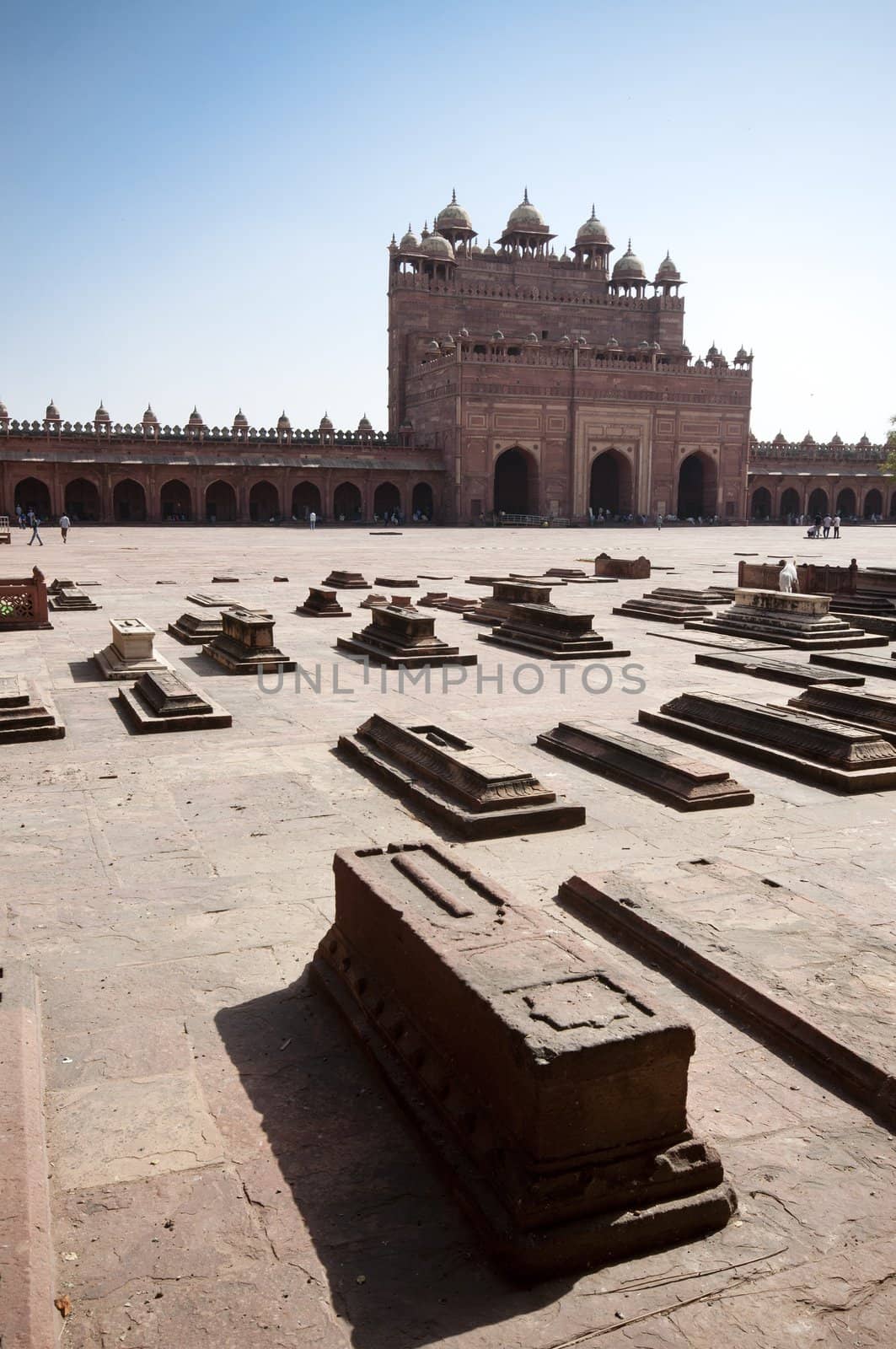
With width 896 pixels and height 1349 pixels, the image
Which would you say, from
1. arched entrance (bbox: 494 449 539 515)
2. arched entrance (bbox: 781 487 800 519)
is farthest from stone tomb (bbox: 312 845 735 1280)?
arched entrance (bbox: 781 487 800 519)

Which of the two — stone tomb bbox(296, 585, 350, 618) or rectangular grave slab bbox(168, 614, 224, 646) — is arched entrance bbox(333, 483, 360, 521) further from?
rectangular grave slab bbox(168, 614, 224, 646)

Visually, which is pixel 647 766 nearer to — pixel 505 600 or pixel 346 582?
pixel 505 600

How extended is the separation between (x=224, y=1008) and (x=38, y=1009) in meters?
0.56

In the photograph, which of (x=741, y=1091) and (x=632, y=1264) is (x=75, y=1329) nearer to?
(x=632, y=1264)

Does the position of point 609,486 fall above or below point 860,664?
above

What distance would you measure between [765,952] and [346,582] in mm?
13664

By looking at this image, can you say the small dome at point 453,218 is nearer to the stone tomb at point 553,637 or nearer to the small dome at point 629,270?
the small dome at point 629,270

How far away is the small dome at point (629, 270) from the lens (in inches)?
2087

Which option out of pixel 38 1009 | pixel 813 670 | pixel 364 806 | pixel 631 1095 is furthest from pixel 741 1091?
pixel 813 670

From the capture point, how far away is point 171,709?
725cm

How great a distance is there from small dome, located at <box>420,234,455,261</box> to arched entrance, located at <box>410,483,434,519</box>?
41.5 ft

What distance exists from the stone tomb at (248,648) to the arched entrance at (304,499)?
3298cm

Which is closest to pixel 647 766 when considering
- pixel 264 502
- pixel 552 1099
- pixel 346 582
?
pixel 552 1099

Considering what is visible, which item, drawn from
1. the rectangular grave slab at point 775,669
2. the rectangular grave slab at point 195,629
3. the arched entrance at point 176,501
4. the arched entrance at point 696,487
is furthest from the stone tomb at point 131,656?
the arched entrance at point 696,487
